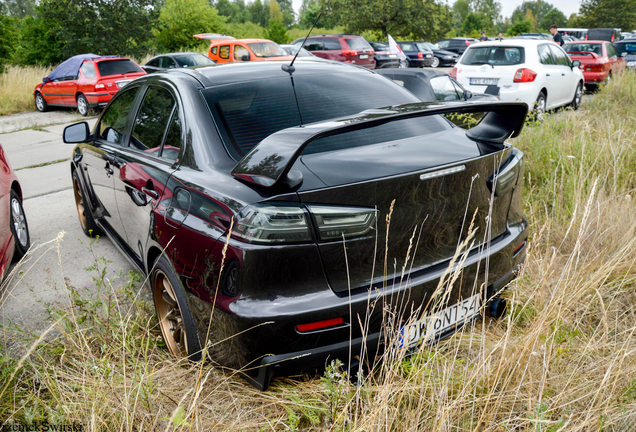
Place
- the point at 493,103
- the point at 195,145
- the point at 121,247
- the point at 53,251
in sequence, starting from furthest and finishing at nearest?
1. the point at 53,251
2. the point at 121,247
3. the point at 195,145
4. the point at 493,103

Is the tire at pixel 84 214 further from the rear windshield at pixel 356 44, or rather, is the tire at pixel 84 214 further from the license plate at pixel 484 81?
the rear windshield at pixel 356 44

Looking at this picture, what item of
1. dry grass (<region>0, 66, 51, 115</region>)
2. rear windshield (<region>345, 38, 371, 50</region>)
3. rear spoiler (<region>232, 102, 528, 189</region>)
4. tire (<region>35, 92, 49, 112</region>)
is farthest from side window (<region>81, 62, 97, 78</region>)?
rear spoiler (<region>232, 102, 528, 189</region>)

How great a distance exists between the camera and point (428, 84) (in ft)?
22.7

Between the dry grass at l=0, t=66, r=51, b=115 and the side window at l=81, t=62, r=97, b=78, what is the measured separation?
343 cm

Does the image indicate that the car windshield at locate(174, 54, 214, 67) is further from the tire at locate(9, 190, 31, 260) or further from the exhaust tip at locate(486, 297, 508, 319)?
the exhaust tip at locate(486, 297, 508, 319)

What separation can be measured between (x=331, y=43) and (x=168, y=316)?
22.3 metres

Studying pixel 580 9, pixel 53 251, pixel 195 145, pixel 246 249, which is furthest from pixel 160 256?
pixel 580 9

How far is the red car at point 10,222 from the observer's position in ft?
12.5

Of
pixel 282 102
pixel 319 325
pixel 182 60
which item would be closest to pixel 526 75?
pixel 282 102

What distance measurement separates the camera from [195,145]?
2533 mm

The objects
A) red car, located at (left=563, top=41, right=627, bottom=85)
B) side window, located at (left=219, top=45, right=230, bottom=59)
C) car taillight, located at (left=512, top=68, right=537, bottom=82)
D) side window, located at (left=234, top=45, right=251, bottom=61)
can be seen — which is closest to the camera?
car taillight, located at (left=512, top=68, right=537, bottom=82)

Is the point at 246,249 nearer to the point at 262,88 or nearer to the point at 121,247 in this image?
the point at 262,88

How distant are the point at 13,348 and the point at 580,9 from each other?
72.4 meters

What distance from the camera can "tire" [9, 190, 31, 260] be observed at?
169 inches
